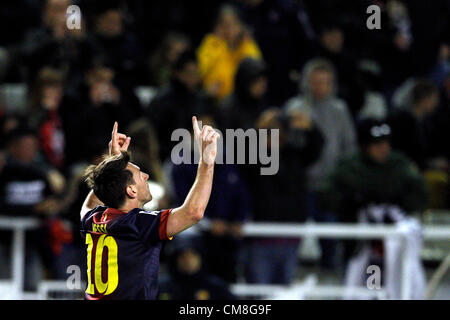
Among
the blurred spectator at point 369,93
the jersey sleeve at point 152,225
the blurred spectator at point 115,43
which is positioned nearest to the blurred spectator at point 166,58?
the blurred spectator at point 115,43

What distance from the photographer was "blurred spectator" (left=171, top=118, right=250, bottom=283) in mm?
8203

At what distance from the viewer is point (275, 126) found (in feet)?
28.2

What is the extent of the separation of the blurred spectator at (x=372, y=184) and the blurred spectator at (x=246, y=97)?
0.92 m

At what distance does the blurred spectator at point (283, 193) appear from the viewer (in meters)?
8.32

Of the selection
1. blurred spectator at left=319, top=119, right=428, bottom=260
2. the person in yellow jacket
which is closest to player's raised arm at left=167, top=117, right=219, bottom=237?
blurred spectator at left=319, top=119, right=428, bottom=260

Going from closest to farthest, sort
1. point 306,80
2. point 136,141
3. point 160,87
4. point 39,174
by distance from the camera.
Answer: point 136,141 → point 39,174 → point 306,80 → point 160,87

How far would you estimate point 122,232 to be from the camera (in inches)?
194

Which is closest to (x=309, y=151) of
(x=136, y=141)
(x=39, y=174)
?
(x=136, y=141)

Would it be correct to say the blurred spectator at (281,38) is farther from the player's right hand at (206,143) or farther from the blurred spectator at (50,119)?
the player's right hand at (206,143)

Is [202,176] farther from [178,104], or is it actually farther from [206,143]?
[178,104]

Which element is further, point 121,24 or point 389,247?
point 121,24

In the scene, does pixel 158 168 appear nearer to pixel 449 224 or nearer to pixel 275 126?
pixel 275 126

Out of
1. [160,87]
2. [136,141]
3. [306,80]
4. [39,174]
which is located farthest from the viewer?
[160,87]

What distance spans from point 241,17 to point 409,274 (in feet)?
11.0
